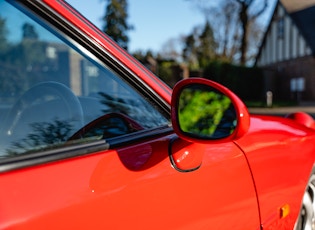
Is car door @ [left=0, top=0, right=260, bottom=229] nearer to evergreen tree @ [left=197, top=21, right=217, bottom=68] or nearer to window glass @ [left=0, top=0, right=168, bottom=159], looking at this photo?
window glass @ [left=0, top=0, right=168, bottom=159]

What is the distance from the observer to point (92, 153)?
128 centimetres

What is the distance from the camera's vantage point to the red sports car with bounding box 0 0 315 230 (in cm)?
113

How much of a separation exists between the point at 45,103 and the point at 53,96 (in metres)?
0.06

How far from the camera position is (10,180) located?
105cm

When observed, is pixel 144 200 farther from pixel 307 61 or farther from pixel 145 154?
pixel 307 61

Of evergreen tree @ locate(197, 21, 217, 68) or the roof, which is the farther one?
evergreen tree @ locate(197, 21, 217, 68)

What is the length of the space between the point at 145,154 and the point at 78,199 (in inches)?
13.3

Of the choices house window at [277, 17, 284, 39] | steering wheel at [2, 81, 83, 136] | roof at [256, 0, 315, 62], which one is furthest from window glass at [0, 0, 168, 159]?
house window at [277, 17, 284, 39]

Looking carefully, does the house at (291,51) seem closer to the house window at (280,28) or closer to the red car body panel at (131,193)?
the house window at (280,28)

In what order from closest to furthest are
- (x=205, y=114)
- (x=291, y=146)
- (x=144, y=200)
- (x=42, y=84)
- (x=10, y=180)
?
(x=10, y=180) → (x=144, y=200) → (x=42, y=84) → (x=291, y=146) → (x=205, y=114)

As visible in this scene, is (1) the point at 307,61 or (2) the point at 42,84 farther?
(1) the point at 307,61

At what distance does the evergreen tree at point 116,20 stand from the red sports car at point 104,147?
1086mm

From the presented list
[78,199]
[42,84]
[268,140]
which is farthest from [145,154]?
[268,140]

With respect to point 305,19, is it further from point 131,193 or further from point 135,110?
point 131,193
